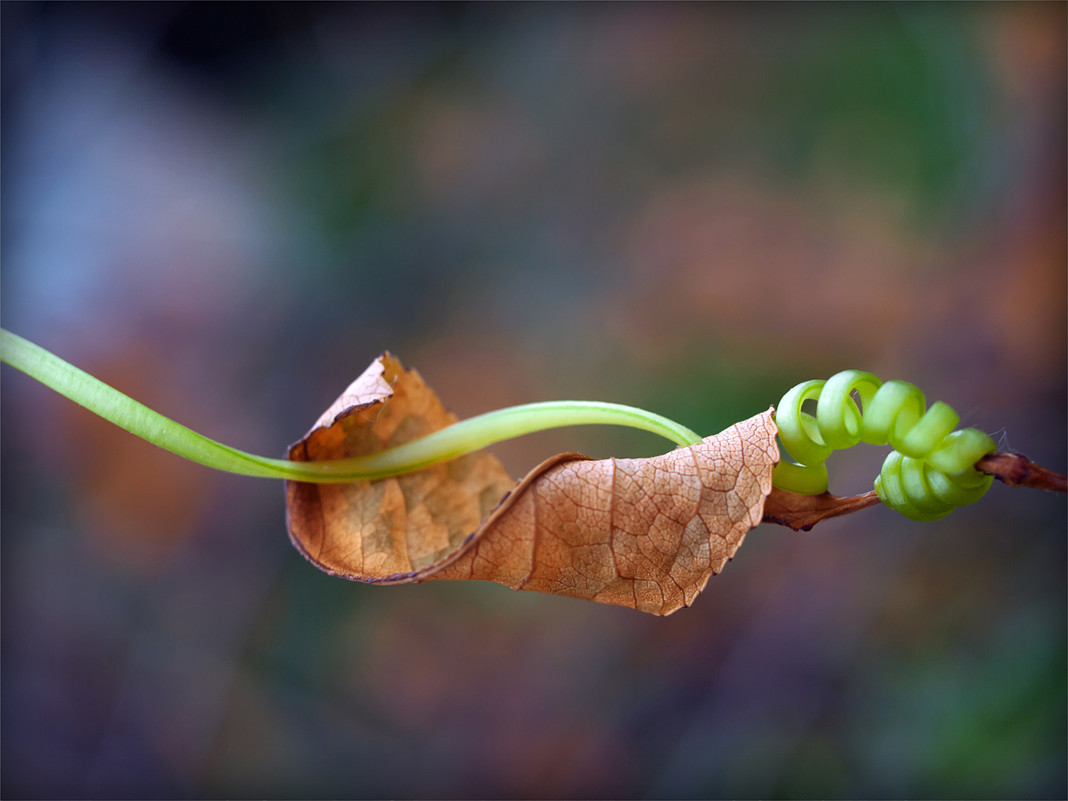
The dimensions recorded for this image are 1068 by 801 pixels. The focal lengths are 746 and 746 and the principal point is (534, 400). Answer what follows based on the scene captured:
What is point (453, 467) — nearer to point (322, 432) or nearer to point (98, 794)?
point (322, 432)

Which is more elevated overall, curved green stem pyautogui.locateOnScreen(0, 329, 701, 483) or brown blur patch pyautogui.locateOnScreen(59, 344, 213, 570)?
curved green stem pyautogui.locateOnScreen(0, 329, 701, 483)

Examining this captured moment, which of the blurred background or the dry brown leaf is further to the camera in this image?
the blurred background

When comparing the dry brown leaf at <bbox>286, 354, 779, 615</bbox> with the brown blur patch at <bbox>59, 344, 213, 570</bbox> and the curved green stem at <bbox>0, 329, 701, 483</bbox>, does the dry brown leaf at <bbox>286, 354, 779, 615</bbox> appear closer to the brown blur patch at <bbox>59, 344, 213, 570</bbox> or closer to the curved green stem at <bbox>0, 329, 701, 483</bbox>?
the curved green stem at <bbox>0, 329, 701, 483</bbox>

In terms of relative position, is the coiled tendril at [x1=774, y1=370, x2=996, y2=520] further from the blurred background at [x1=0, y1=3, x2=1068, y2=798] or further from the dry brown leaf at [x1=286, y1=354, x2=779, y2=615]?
the blurred background at [x1=0, y1=3, x2=1068, y2=798]

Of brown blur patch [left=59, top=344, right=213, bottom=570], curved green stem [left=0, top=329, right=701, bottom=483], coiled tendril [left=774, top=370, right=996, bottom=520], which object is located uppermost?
coiled tendril [left=774, top=370, right=996, bottom=520]

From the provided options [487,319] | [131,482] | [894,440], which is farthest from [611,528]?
[131,482]

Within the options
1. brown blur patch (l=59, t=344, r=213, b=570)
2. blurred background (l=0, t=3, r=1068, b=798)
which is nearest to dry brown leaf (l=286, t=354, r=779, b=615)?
blurred background (l=0, t=3, r=1068, b=798)

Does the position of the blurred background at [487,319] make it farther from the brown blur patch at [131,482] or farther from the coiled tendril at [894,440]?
the coiled tendril at [894,440]

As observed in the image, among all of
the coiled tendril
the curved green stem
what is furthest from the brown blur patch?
the coiled tendril
